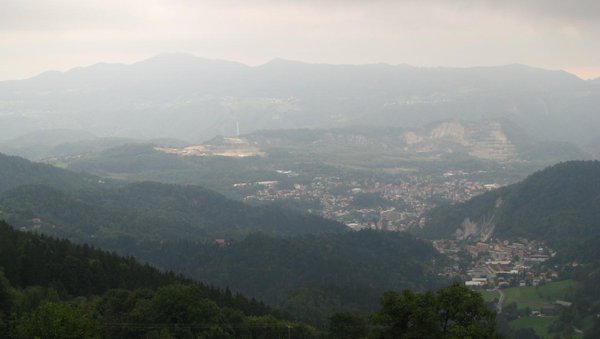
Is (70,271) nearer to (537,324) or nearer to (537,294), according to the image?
(537,324)

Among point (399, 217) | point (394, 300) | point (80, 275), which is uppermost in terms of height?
point (394, 300)

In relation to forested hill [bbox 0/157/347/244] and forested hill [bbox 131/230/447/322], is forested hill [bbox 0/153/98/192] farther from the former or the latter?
forested hill [bbox 131/230/447/322]

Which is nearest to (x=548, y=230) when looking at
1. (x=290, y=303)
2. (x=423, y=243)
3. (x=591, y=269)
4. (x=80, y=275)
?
(x=423, y=243)

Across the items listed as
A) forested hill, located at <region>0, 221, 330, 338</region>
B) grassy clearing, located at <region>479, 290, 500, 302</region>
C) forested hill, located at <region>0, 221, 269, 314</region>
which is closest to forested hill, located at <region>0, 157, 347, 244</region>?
forested hill, located at <region>0, 221, 269, 314</region>

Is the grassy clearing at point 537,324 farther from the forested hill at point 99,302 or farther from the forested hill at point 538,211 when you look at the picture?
the forested hill at point 538,211

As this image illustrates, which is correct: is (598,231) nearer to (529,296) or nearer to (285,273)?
(529,296)

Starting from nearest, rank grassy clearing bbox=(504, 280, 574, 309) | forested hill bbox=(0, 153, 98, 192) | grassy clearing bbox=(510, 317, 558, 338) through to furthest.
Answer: grassy clearing bbox=(510, 317, 558, 338) → grassy clearing bbox=(504, 280, 574, 309) → forested hill bbox=(0, 153, 98, 192)
